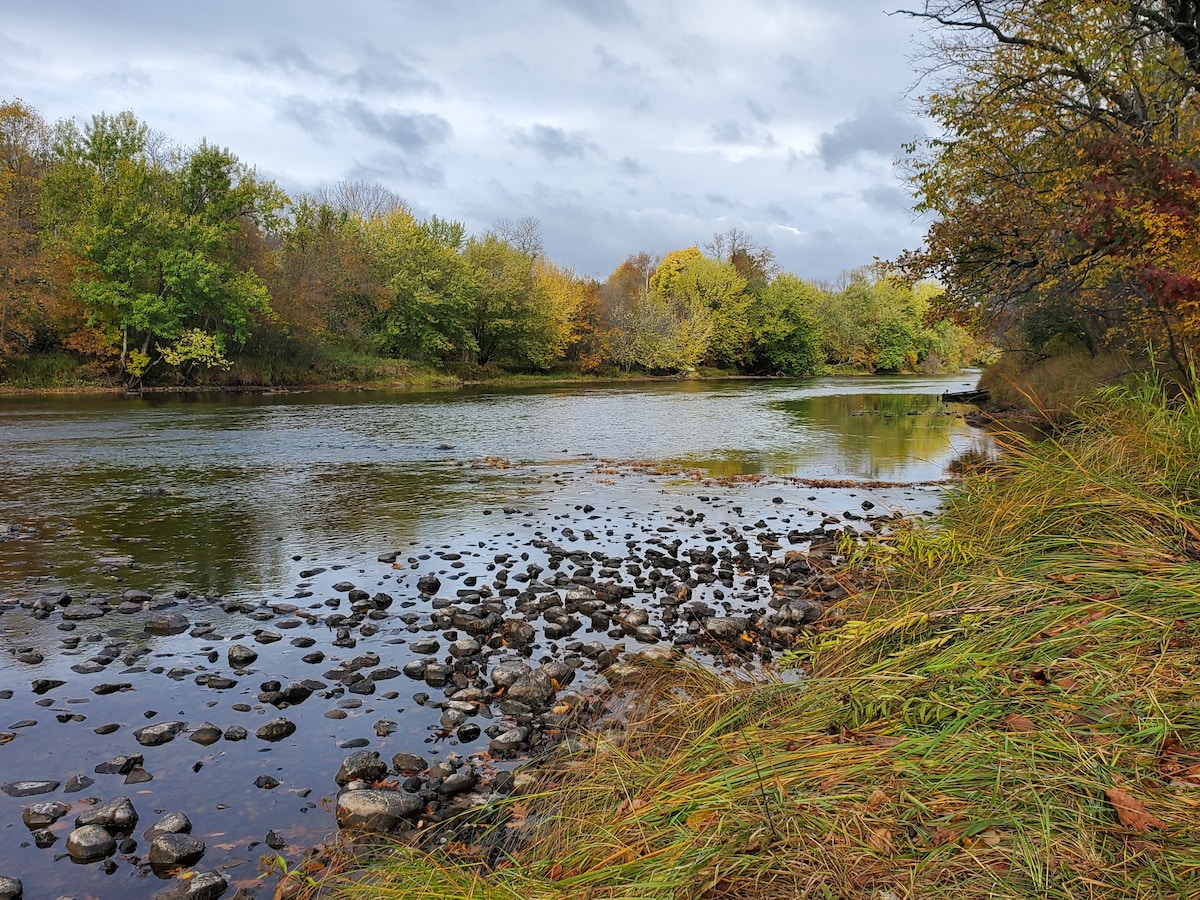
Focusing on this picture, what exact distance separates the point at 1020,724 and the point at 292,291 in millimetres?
59161

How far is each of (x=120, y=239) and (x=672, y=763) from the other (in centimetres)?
5055

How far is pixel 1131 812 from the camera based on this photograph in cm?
274

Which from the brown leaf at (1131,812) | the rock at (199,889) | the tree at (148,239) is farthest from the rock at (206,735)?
the tree at (148,239)

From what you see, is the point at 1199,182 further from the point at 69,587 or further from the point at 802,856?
the point at 69,587

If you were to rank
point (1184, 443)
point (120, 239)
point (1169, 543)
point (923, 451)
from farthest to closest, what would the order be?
1. point (120, 239)
2. point (923, 451)
3. point (1184, 443)
4. point (1169, 543)

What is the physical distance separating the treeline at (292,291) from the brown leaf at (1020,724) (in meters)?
19.9

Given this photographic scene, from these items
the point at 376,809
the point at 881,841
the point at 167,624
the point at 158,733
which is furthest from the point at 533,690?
the point at 167,624

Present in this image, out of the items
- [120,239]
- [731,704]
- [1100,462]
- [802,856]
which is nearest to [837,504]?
[1100,462]

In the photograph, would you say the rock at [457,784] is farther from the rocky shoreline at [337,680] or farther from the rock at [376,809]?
the rock at [376,809]

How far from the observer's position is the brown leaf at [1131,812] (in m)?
2.68

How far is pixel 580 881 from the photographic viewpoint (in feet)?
9.91

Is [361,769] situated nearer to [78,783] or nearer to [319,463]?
[78,783]

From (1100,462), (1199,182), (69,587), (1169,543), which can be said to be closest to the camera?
(1169,543)

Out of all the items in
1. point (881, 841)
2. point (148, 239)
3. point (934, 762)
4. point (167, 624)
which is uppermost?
point (148, 239)
